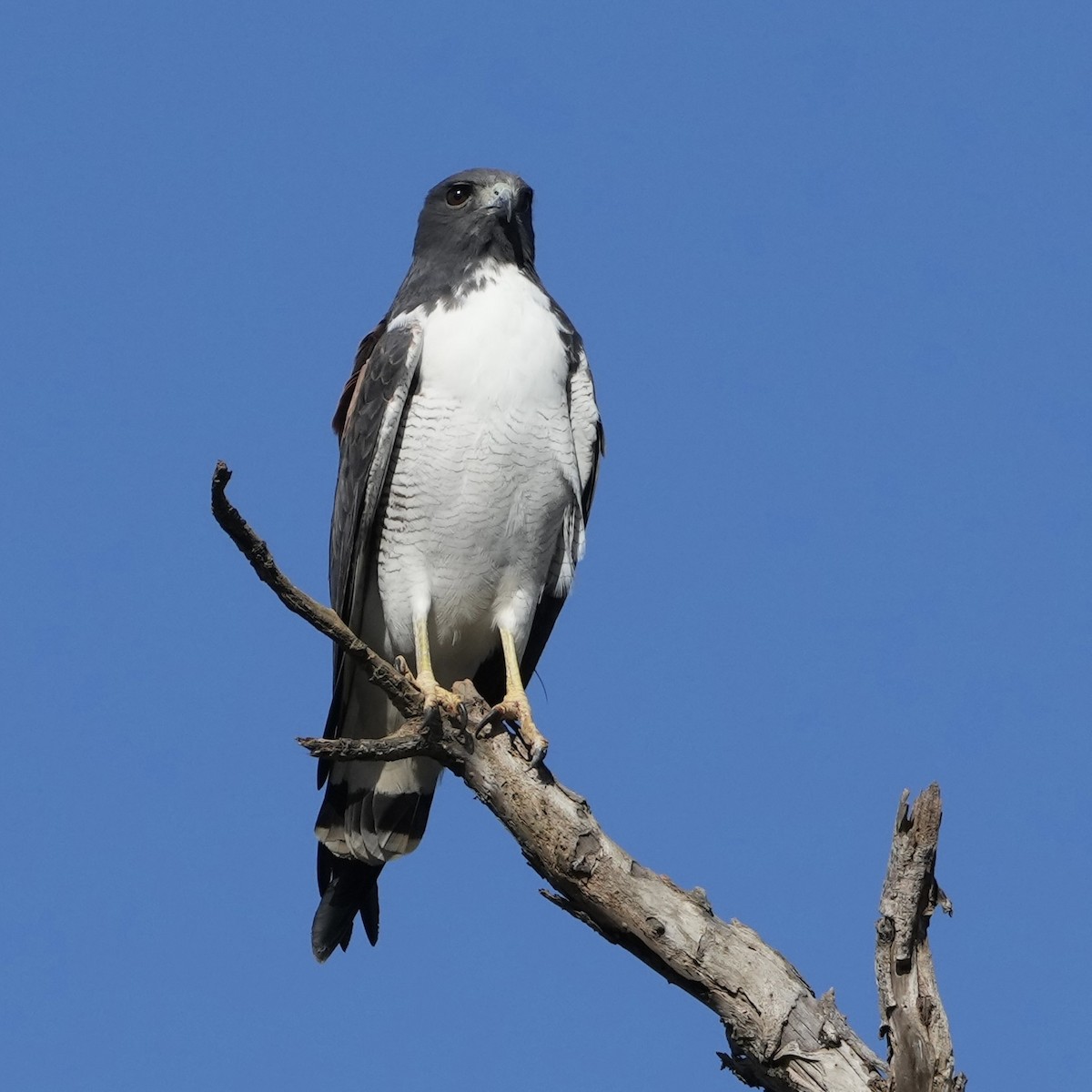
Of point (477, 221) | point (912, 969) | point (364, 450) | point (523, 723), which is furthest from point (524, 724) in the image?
point (477, 221)

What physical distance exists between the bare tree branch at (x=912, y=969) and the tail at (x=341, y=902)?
2.90 metres

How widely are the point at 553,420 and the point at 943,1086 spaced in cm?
346

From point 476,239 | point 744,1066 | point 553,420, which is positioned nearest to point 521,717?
point 553,420

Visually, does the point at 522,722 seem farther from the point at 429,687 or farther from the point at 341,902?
the point at 341,902

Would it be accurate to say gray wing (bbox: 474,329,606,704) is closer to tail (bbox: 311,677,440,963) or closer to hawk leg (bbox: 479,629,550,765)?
hawk leg (bbox: 479,629,550,765)

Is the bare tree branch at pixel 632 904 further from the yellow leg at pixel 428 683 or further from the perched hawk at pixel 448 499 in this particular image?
the perched hawk at pixel 448 499

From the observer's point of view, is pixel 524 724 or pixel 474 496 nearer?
pixel 524 724

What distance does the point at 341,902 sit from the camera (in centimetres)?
718

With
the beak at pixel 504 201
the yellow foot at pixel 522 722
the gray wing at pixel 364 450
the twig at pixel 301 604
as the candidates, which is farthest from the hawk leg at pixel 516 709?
the beak at pixel 504 201

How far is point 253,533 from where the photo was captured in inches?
212

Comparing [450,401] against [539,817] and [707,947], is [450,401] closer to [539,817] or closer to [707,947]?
[539,817]

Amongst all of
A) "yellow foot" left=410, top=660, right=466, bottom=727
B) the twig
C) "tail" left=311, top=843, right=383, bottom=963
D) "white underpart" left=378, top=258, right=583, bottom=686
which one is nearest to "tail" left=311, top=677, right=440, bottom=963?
"tail" left=311, top=843, right=383, bottom=963

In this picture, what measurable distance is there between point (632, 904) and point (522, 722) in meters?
1.38

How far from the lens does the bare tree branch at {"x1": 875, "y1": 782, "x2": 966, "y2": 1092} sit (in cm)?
487
